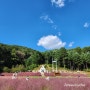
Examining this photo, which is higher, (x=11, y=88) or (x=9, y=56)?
(x=9, y=56)

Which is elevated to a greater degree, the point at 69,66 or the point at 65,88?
the point at 69,66

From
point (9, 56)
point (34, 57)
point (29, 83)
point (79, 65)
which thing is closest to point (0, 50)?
point (9, 56)

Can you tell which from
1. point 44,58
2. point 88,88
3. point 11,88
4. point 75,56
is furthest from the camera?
point 44,58

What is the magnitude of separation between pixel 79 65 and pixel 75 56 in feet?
20.1

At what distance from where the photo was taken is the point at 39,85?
1034 cm

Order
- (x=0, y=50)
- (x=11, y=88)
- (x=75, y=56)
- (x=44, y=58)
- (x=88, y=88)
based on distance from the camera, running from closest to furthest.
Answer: (x=88, y=88), (x=11, y=88), (x=0, y=50), (x=75, y=56), (x=44, y=58)

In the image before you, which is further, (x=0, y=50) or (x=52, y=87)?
(x=0, y=50)

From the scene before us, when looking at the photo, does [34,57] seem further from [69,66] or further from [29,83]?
[29,83]

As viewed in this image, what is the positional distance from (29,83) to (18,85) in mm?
516

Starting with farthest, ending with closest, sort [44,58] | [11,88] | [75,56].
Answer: [44,58], [75,56], [11,88]

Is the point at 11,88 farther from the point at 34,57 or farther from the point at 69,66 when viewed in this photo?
the point at 69,66

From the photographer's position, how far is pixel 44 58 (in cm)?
13500

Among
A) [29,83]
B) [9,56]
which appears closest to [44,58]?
[9,56]

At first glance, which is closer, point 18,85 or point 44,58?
point 18,85
